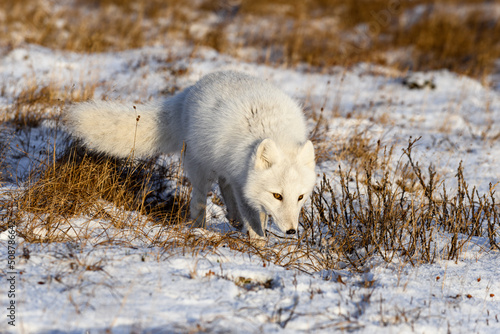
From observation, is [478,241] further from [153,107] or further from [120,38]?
[120,38]

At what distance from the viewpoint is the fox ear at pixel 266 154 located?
3.05m

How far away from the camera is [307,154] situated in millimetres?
3289

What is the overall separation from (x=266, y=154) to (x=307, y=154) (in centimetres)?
38

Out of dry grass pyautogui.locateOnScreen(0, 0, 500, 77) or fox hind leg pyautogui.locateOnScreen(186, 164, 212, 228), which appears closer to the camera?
fox hind leg pyautogui.locateOnScreen(186, 164, 212, 228)

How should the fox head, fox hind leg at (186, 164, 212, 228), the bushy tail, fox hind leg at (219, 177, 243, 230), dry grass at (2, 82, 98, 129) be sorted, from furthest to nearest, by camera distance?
1. dry grass at (2, 82, 98, 129)
2. fox hind leg at (219, 177, 243, 230)
3. fox hind leg at (186, 164, 212, 228)
4. the bushy tail
5. the fox head

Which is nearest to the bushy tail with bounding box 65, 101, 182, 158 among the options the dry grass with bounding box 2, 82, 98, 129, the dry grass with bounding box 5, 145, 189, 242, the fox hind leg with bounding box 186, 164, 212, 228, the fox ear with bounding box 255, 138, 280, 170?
the dry grass with bounding box 5, 145, 189, 242

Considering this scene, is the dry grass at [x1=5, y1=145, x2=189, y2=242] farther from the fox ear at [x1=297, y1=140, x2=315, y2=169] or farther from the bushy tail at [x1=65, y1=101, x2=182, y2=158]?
the fox ear at [x1=297, y1=140, x2=315, y2=169]

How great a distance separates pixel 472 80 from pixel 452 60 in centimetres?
111

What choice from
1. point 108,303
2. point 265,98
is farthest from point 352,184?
point 108,303

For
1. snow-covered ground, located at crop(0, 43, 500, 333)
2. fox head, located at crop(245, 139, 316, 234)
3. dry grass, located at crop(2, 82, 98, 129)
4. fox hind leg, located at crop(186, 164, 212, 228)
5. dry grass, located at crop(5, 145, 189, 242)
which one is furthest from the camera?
dry grass, located at crop(2, 82, 98, 129)

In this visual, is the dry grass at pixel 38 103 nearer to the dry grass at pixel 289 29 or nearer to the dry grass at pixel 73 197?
the dry grass at pixel 73 197

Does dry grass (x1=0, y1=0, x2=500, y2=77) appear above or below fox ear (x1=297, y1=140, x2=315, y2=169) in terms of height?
above

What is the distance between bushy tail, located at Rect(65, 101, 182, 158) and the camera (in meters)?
3.63

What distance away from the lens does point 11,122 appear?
498 cm
